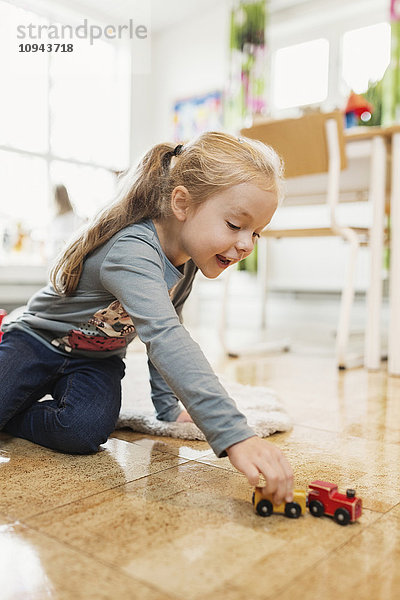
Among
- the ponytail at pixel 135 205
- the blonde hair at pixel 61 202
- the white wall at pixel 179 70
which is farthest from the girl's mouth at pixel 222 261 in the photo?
the white wall at pixel 179 70

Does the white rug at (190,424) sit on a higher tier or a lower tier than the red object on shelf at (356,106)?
lower

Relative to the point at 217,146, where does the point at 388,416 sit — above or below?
below

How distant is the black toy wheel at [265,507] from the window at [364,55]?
3049 mm

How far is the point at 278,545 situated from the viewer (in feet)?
1.87

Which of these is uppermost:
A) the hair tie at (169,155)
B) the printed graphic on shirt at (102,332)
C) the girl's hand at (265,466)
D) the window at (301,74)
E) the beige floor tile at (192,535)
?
the window at (301,74)

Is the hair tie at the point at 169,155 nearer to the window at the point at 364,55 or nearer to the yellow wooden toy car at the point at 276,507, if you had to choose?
the yellow wooden toy car at the point at 276,507

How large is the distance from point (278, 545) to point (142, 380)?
0.93 meters

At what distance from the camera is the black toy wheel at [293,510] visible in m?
0.64

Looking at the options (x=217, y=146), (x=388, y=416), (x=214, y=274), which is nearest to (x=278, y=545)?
(x=214, y=274)

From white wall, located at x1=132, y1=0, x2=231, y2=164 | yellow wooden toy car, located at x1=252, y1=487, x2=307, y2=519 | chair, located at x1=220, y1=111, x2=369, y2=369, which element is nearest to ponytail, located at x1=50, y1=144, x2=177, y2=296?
yellow wooden toy car, located at x1=252, y1=487, x2=307, y2=519

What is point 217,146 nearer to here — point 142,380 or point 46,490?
point 46,490

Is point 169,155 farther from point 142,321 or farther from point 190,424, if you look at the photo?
point 190,424

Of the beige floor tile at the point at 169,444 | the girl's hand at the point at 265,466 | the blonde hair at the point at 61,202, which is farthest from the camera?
the blonde hair at the point at 61,202

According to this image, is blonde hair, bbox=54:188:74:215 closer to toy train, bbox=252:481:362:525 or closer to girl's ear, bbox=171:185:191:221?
girl's ear, bbox=171:185:191:221
